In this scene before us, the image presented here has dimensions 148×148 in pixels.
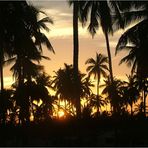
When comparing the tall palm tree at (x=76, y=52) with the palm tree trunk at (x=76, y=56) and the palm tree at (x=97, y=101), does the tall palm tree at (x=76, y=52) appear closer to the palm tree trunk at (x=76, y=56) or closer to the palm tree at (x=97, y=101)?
the palm tree trunk at (x=76, y=56)

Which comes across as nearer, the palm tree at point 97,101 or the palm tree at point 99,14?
the palm tree at point 99,14

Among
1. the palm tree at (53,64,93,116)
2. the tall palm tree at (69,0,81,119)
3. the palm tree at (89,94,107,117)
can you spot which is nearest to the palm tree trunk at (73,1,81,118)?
the tall palm tree at (69,0,81,119)

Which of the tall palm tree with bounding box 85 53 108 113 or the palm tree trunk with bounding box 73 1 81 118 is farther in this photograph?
the tall palm tree with bounding box 85 53 108 113

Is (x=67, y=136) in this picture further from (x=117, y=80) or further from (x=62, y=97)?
(x=117, y=80)

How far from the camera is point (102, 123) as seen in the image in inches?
1373

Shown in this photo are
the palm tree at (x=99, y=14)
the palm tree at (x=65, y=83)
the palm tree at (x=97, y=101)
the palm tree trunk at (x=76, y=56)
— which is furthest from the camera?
the palm tree at (x=97, y=101)

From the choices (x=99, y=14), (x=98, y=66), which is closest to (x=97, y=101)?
(x=98, y=66)

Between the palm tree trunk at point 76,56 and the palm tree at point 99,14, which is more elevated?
the palm tree at point 99,14

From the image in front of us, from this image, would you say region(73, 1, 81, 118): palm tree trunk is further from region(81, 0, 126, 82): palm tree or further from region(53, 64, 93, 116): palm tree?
region(53, 64, 93, 116): palm tree

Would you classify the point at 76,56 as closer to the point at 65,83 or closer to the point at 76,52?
the point at 76,52

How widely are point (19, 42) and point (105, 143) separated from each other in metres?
7.98

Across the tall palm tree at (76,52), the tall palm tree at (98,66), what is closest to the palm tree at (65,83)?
the tall palm tree at (98,66)

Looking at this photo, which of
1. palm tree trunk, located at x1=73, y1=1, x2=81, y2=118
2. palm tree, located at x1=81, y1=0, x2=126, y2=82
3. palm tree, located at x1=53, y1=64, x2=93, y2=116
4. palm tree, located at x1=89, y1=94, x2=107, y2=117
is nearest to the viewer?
palm tree trunk, located at x1=73, y1=1, x2=81, y2=118

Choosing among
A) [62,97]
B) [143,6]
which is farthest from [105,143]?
[62,97]
